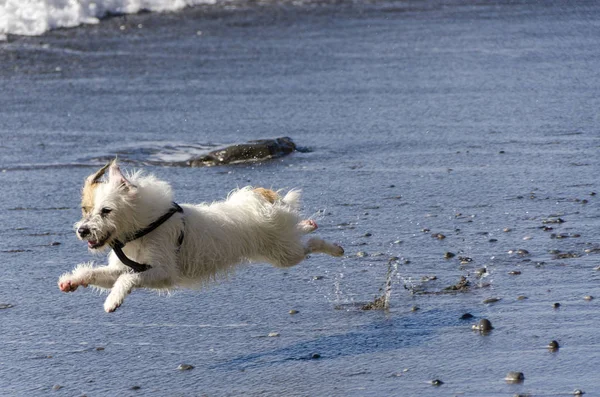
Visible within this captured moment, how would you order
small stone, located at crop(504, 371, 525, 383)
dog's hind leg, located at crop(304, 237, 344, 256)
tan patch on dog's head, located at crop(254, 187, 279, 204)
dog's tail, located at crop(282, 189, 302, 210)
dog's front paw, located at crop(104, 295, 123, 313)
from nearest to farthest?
small stone, located at crop(504, 371, 525, 383), dog's front paw, located at crop(104, 295, 123, 313), tan patch on dog's head, located at crop(254, 187, 279, 204), dog's tail, located at crop(282, 189, 302, 210), dog's hind leg, located at crop(304, 237, 344, 256)

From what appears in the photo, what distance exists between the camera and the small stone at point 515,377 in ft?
17.7

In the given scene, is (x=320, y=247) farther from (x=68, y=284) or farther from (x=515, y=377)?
(x=515, y=377)

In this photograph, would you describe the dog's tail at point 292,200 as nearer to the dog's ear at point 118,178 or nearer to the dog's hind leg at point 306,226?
the dog's hind leg at point 306,226

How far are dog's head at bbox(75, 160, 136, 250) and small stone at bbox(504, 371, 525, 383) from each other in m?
2.18

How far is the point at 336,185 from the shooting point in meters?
9.69

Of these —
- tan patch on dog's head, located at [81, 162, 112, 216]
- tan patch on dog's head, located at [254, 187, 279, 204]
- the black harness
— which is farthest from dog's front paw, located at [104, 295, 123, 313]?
tan patch on dog's head, located at [254, 187, 279, 204]

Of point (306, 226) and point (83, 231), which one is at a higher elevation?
point (83, 231)

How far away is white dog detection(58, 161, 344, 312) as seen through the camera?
586 cm

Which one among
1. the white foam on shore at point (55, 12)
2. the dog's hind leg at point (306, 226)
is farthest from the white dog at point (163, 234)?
the white foam on shore at point (55, 12)

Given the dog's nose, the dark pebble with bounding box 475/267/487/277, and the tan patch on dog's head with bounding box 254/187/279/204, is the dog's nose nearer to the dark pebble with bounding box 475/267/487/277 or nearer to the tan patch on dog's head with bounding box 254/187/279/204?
the tan patch on dog's head with bounding box 254/187/279/204

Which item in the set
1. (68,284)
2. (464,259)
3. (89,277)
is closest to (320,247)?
(464,259)

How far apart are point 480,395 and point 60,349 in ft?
8.00

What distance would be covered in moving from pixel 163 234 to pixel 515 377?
6.82 feet

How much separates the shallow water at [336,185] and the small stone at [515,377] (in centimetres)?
5
